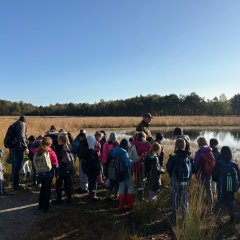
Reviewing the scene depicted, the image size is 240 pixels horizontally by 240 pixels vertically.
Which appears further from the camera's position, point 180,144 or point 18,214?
point 18,214

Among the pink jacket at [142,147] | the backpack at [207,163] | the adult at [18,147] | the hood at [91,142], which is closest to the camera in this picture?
the backpack at [207,163]

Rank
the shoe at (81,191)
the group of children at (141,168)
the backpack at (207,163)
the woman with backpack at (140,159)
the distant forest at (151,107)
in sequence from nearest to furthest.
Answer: the group of children at (141,168) → the backpack at (207,163) → the woman with backpack at (140,159) → the shoe at (81,191) → the distant forest at (151,107)

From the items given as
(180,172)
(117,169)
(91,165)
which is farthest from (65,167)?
(180,172)

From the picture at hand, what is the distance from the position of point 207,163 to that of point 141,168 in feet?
5.32

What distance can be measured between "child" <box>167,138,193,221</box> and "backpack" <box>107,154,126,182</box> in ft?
4.08

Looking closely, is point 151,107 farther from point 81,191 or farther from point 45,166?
point 45,166

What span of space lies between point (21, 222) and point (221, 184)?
3809 millimetres

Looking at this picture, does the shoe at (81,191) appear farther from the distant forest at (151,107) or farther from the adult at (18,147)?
the distant forest at (151,107)

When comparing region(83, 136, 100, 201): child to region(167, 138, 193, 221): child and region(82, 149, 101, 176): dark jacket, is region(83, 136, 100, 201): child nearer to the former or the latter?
region(82, 149, 101, 176): dark jacket

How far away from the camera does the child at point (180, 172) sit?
6.69 metres

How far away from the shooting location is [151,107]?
229ft

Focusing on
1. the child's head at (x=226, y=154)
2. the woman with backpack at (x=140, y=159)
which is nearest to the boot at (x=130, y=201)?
the woman with backpack at (x=140, y=159)

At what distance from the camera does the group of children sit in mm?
6766

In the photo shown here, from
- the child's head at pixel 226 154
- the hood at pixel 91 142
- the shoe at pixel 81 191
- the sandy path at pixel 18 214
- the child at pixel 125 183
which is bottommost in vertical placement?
the sandy path at pixel 18 214
